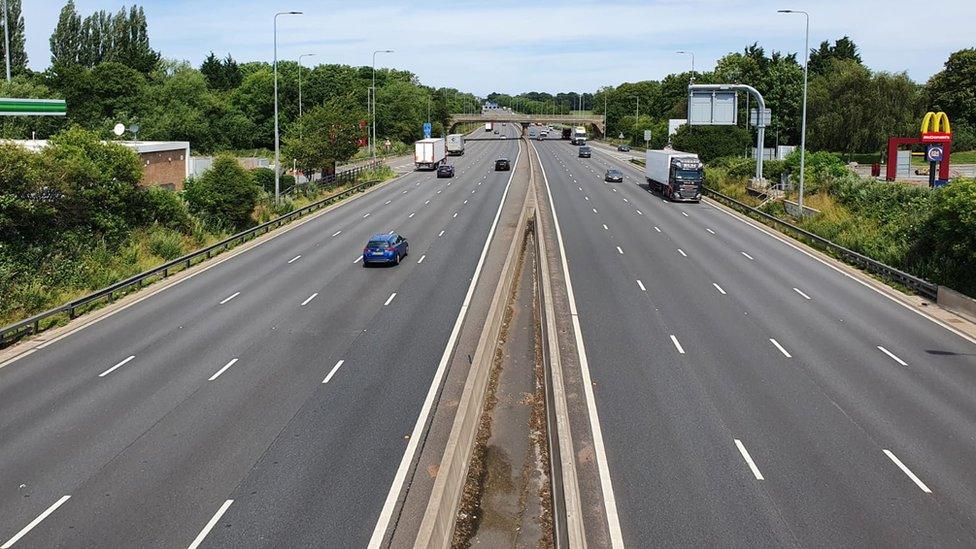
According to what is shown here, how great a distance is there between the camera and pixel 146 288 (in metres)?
33.6

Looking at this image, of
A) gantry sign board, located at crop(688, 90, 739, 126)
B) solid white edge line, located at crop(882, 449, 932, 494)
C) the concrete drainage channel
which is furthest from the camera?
gantry sign board, located at crop(688, 90, 739, 126)

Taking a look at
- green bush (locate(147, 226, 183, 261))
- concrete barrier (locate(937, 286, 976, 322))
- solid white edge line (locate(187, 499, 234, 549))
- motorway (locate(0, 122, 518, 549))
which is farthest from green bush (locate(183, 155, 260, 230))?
concrete barrier (locate(937, 286, 976, 322))

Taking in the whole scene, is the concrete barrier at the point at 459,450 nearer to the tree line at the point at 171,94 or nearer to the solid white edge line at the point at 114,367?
the solid white edge line at the point at 114,367

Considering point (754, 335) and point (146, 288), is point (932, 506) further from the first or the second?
point (146, 288)

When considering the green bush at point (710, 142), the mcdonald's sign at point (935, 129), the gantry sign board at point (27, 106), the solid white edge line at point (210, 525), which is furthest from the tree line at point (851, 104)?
the solid white edge line at point (210, 525)

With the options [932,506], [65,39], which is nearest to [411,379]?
[932,506]

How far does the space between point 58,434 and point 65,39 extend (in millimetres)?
135592

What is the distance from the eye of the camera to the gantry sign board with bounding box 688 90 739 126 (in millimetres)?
64312

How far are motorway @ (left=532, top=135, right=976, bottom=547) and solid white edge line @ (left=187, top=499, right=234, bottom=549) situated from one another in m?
6.73

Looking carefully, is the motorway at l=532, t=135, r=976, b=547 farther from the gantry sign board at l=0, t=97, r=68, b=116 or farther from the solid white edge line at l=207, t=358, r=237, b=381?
the gantry sign board at l=0, t=97, r=68, b=116

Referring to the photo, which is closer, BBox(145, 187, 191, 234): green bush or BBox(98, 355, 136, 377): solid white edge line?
BBox(98, 355, 136, 377): solid white edge line

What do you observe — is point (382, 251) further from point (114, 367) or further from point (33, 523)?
point (33, 523)

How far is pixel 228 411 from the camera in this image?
62.3 ft

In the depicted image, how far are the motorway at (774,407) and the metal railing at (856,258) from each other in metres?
1.33
